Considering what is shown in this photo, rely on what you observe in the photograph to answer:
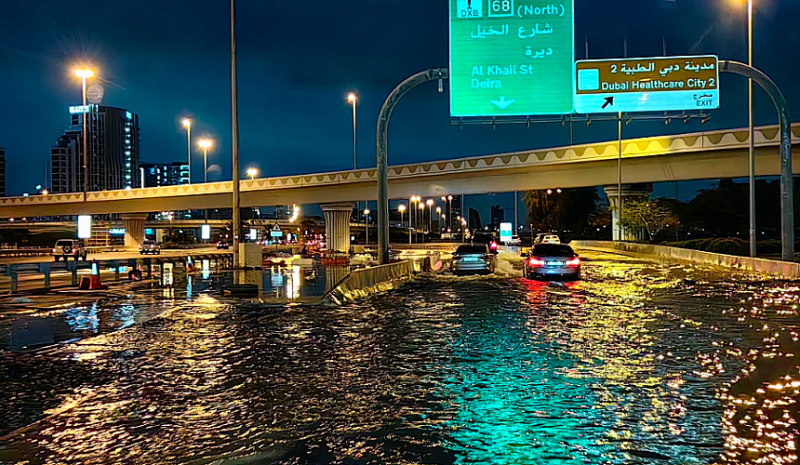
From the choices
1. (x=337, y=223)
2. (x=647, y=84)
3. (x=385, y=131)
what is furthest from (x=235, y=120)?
(x=337, y=223)

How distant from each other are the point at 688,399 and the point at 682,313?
31.7 feet

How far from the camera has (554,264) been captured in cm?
2945

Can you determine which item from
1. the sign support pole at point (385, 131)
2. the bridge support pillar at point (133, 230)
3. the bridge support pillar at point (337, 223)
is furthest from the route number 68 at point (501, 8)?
the bridge support pillar at point (133, 230)

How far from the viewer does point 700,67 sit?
27.2 metres

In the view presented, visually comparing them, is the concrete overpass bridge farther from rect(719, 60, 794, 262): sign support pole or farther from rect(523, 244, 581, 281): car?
rect(523, 244, 581, 281): car

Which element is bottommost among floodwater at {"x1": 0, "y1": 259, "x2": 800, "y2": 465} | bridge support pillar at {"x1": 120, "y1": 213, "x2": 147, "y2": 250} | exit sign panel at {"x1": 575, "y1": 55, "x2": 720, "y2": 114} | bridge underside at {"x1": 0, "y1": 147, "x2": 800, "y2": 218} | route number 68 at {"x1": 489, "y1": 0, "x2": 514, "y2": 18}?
floodwater at {"x1": 0, "y1": 259, "x2": 800, "y2": 465}

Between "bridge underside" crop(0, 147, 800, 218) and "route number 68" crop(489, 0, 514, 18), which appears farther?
"bridge underside" crop(0, 147, 800, 218)

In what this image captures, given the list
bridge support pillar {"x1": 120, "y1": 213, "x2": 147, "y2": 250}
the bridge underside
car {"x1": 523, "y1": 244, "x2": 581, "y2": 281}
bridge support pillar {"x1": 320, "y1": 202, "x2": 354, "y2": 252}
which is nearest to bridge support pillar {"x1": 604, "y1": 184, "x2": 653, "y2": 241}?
the bridge underside

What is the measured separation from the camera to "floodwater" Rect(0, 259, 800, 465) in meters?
6.61

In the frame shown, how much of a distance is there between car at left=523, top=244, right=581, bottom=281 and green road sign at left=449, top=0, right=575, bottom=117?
21.5ft

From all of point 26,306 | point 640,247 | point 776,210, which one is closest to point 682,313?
point 26,306

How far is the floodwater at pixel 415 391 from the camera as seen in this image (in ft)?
21.7

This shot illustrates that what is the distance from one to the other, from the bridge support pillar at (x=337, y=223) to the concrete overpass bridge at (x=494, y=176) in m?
0.12

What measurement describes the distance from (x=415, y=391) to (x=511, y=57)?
61.3ft
